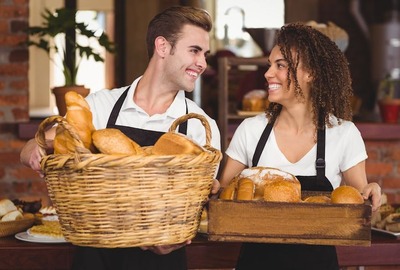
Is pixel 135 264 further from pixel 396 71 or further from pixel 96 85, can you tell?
pixel 96 85

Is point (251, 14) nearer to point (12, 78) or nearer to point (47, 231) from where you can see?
point (12, 78)

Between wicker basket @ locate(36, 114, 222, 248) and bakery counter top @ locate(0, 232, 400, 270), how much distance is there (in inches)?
26.1

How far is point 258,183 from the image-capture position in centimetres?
208

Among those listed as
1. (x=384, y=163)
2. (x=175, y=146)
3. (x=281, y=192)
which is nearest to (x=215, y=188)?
(x=281, y=192)

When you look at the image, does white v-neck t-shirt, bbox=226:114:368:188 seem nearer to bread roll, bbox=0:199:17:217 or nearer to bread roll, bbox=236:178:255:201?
bread roll, bbox=236:178:255:201

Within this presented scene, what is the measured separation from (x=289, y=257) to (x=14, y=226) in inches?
37.0

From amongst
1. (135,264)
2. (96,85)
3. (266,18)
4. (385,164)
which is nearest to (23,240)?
(135,264)

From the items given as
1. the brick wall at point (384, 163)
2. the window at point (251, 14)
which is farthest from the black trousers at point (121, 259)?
the window at point (251, 14)

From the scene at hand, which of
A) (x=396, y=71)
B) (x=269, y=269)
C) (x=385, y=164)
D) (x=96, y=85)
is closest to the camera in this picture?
(x=269, y=269)

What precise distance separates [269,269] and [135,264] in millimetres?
409

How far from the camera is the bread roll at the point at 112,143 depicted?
177cm

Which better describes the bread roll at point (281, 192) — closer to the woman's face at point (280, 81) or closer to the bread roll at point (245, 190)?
the bread roll at point (245, 190)

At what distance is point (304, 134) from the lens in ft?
7.68

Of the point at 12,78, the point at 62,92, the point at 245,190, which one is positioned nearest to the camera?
the point at 245,190
